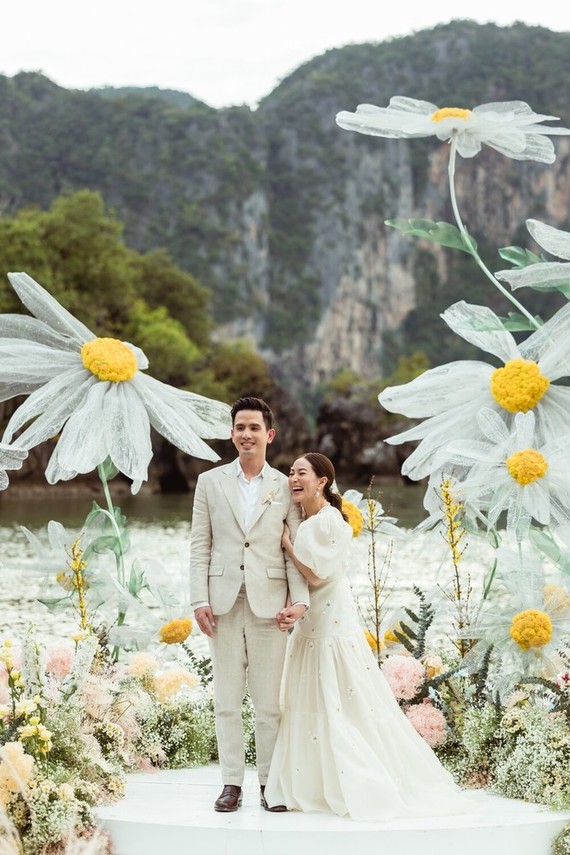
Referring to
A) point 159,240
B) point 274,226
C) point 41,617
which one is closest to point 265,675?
point 41,617

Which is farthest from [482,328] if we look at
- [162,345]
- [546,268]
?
[162,345]

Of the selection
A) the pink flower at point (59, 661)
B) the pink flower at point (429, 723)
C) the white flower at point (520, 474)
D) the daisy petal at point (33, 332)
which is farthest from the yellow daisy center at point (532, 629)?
the daisy petal at point (33, 332)

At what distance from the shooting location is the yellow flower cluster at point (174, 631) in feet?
16.5

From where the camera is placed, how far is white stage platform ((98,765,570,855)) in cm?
361


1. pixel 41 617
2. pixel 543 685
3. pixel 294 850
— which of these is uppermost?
pixel 543 685

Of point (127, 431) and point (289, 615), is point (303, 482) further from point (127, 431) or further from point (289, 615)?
point (127, 431)

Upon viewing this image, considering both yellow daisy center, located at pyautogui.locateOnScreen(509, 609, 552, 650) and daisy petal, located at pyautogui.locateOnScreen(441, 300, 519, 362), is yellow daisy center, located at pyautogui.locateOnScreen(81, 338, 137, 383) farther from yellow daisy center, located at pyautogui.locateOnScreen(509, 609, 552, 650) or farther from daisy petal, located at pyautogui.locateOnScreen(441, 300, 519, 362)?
yellow daisy center, located at pyautogui.locateOnScreen(509, 609, 552, 650)

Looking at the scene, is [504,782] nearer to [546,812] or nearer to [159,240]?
[546,812]

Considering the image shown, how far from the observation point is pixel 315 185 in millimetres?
83688

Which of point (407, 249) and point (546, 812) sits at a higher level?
point (407, 249)

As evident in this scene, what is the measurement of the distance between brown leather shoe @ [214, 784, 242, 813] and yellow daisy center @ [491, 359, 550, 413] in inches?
70.7

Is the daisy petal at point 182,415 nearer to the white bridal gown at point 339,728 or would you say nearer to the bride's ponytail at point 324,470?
the bride's ponytail at point 324,470

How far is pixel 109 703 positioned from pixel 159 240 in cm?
7056

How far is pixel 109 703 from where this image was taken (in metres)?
4.26
